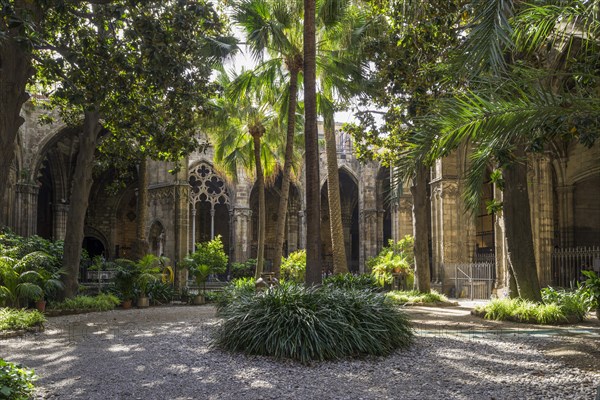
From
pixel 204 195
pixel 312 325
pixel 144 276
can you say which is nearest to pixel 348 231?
pixel 204 195

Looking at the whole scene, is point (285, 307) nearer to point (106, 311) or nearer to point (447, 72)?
point (447, 72)

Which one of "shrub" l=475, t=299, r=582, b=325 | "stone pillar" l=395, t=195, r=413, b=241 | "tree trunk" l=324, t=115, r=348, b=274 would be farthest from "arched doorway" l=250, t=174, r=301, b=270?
"shrub" l=475, t=299, r=582, b=325

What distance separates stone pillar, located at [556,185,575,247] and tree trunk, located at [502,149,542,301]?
41.9 ft

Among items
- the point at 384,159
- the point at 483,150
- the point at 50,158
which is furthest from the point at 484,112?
the point at 50,158

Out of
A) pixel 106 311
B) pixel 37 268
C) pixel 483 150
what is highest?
pixel 483 150

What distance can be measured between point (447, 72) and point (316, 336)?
407cm

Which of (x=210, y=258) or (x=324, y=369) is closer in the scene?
(x=324, y=369)

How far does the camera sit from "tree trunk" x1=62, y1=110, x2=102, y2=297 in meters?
15.9

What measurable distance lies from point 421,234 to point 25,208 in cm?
1707

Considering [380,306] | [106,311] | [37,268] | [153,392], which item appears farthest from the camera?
[106,311]

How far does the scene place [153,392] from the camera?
18.8 feet

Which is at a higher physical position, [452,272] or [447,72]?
[447,72]

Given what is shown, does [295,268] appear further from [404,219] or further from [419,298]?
[404,219]

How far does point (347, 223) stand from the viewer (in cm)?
4053
